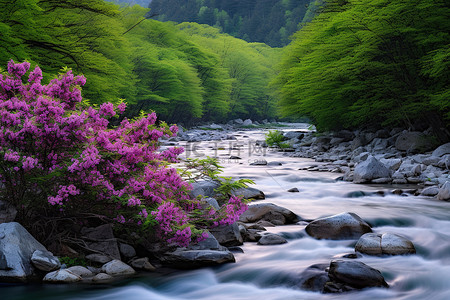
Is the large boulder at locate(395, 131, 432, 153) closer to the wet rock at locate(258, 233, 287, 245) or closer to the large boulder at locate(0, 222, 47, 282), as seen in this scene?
the wet rock at locate(258, 233, 287, 245)

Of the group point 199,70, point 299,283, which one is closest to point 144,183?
point 299,283

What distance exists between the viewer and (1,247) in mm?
4246

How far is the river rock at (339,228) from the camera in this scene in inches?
242

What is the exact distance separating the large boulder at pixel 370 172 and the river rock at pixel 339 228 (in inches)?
217

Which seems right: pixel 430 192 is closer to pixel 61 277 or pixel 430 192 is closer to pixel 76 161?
pixel 76 161

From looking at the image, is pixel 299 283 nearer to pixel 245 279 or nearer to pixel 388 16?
pixel 245 279

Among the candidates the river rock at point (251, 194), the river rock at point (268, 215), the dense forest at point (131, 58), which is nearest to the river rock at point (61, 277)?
the dense forest at point (131, 58)

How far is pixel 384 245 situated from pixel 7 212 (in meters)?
4.76

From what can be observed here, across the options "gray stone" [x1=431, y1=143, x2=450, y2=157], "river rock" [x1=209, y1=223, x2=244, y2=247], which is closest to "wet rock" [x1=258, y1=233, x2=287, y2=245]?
"river rock" [x1=209, y1=223, x2=244, y2=247]

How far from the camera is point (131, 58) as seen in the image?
37.6 metres

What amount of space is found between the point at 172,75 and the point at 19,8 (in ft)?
87.5

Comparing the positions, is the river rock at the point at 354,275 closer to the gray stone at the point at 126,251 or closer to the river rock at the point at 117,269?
the river rock at the point at 117,269

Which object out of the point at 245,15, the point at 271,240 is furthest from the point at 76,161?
the point at 245,15

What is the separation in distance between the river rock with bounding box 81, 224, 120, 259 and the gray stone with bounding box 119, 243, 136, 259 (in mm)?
94
